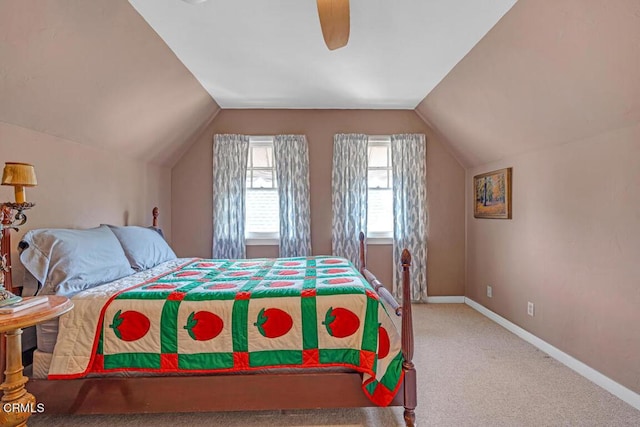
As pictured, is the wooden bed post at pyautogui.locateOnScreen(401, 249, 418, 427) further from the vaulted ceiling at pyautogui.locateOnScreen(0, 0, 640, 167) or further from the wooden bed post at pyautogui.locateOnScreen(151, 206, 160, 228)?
the wooden bed post at pyautogui.locateOnScreen(151, 206, 160, 228)

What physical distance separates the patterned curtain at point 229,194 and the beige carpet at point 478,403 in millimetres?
2527

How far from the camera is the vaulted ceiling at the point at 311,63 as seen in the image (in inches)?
81.9

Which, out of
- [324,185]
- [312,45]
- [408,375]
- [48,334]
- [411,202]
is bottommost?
[408,375]

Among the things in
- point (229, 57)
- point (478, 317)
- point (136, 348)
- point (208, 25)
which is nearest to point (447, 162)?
point (478, 317)

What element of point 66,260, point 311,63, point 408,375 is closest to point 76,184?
point 66,260

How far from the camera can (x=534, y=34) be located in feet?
7.81

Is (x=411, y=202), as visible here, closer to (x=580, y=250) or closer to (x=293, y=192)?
(x=293, y=192)

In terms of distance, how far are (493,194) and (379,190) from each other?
4.62ft

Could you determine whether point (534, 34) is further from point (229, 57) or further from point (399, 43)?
point (229, 57)

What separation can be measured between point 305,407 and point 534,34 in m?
2.78

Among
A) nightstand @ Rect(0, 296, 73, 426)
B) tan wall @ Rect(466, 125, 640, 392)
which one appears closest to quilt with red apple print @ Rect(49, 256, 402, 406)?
nightstand @ Rect(0, 296, 73, 426)

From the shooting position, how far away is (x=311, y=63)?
10.9 feet

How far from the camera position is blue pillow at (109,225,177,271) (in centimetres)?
297

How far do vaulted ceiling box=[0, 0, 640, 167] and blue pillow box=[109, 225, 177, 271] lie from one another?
85 cm
